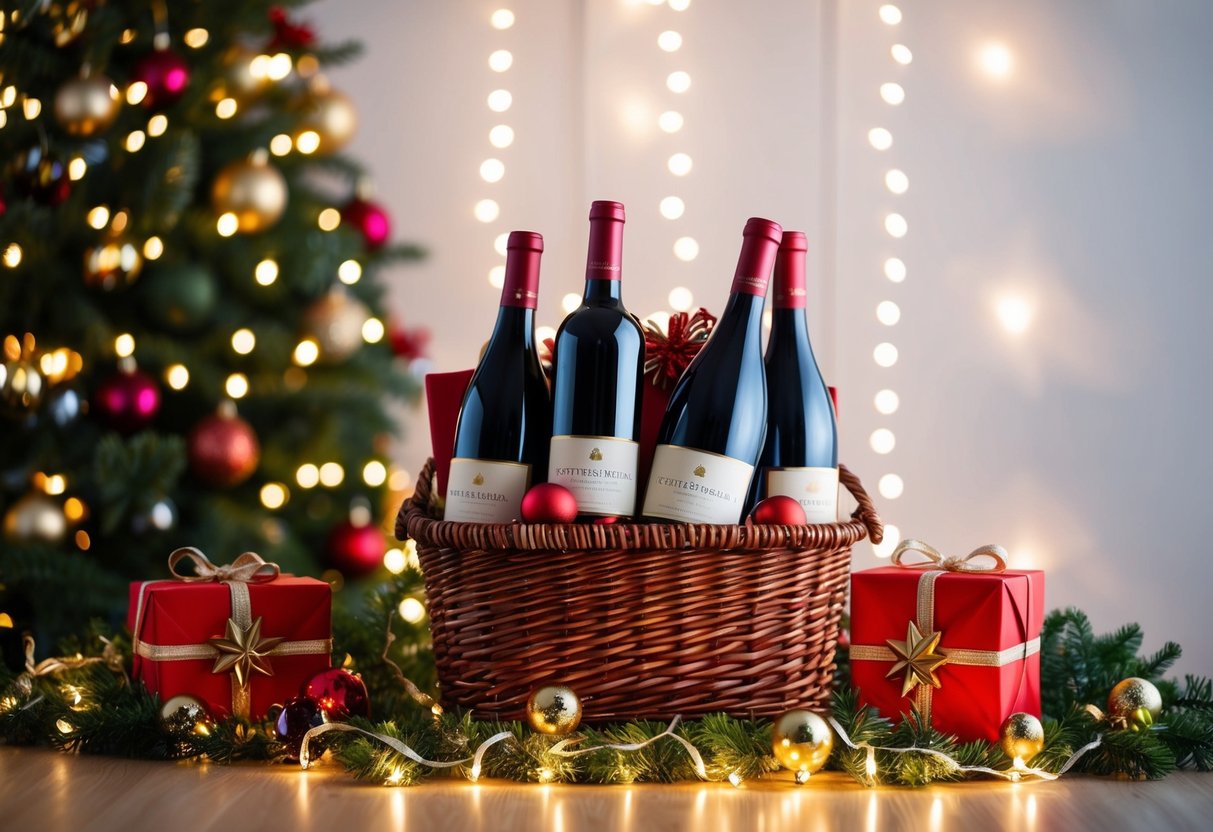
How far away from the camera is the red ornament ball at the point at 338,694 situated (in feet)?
2.59

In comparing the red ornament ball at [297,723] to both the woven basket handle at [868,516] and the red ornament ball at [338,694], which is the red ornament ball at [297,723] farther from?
the woven basket handle at [868,516]

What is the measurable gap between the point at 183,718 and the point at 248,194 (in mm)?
994

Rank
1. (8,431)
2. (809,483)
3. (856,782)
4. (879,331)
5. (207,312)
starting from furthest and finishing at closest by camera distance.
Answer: (879,331) < (207,312) < (8,431) < (809,483) < (856,782)

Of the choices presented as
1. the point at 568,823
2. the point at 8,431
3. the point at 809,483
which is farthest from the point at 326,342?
the point at 568,823

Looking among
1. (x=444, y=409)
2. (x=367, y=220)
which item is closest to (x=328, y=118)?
(x=367, y=220)

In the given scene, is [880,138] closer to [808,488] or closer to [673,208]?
[673,208]

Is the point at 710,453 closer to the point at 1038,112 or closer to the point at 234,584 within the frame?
the point at 234,584

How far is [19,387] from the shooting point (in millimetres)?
1370

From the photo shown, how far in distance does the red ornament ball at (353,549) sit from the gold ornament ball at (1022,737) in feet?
4.21

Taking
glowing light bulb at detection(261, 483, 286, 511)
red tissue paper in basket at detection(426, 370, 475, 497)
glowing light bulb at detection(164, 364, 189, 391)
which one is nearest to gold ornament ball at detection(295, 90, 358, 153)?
glowing light bulb at detection(164, 364, 189, 391)

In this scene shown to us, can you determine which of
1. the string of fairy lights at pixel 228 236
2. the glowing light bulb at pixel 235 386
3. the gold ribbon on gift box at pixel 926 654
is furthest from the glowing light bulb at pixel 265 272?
the gold ribbon on gift box at pixel 926 654

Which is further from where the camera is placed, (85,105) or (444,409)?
(85,105)

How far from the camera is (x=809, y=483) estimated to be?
85cm

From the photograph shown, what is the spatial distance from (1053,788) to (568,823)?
35 centimetres
